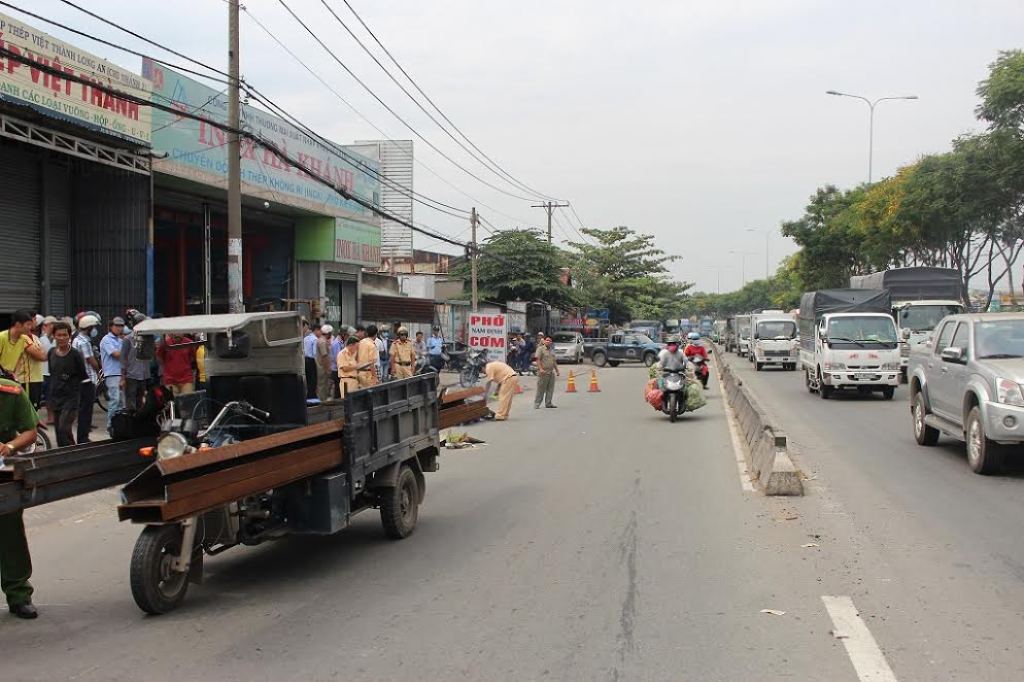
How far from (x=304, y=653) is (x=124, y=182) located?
1569 centimetres

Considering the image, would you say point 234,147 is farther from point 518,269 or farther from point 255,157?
point 518,269

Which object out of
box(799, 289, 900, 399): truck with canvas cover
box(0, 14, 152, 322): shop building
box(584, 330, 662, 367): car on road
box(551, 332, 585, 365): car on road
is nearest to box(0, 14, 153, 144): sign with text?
box(0, 14, 152, 322): shop building

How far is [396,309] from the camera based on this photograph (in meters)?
35.2

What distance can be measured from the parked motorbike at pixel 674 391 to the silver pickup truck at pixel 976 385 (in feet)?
16.1

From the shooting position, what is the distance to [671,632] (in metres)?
5.18

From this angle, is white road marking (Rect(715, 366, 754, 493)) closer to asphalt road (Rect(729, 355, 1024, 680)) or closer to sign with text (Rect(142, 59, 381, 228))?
asphalt road (Rect(729, 355, 1024, 680))

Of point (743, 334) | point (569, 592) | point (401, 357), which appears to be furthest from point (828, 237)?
point (569, 592)

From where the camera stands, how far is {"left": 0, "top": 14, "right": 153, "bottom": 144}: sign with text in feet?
46.2

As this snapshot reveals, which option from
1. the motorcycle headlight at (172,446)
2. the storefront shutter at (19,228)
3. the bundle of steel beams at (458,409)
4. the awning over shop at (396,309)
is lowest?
the bundle of steel beams at (458,409)

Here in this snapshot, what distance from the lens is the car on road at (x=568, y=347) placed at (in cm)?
4528

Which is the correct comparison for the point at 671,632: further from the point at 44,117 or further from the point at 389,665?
the point at 44,117

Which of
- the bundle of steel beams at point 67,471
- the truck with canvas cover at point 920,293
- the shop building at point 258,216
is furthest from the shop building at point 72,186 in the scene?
the truck with canvas cover at point 920,293

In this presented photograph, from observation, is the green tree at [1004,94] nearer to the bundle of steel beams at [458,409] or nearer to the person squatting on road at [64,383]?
the bundle of steel beams at [458,409]

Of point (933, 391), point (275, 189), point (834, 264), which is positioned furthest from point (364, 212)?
point (834, 264)
